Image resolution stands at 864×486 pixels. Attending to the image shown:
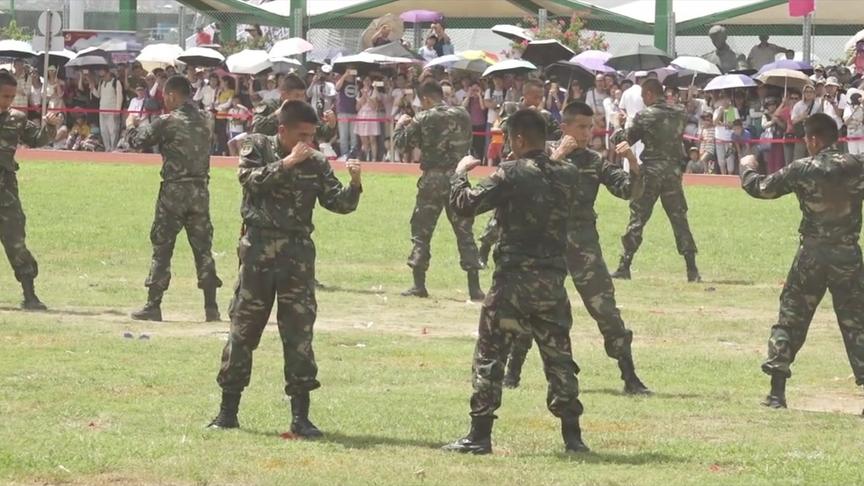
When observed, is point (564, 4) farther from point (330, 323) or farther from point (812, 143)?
point (812, 143)

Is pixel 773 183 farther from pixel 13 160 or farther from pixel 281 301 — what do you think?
pixel 13 160

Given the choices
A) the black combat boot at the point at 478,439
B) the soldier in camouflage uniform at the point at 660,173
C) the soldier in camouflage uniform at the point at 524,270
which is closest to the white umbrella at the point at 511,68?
the soldier in camouflage uniform at the point at 660,173

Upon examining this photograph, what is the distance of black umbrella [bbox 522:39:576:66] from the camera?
3616cm

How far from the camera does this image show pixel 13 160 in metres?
18.0

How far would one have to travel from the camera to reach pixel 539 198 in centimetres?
1098

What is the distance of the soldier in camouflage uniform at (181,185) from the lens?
688 inches

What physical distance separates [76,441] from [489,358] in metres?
2.50

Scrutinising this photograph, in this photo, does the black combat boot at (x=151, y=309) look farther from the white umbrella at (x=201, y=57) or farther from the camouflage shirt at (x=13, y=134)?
the white umbrella at (x=201, y=57)

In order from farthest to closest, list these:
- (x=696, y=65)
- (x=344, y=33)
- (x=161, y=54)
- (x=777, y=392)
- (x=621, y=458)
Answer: (x=344, y=33) < (x=161, y=54) < (x=696, y=65) < (x=777, y=392) < (x=621, y=458)

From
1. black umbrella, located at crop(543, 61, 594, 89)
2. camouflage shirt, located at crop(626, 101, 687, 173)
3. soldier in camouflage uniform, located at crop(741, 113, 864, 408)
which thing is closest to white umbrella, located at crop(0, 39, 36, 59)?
black umbrella, located at crop(543, 61, 594, 89)

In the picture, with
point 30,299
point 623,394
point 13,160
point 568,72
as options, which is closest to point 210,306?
point 30,299

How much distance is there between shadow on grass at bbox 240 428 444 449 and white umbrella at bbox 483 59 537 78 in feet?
74.4

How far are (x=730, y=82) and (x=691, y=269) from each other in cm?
1070

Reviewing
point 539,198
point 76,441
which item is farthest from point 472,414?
point 76,441
